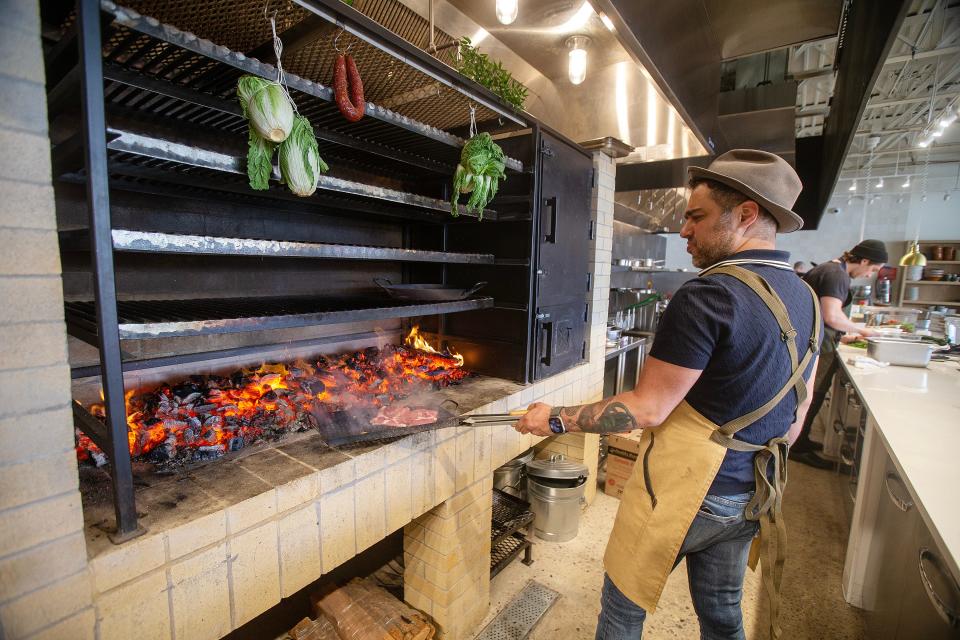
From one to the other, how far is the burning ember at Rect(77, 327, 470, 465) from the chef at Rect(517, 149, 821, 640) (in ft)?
4.06

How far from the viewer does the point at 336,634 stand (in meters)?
2.10

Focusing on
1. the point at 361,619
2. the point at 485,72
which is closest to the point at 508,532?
the point at 361,619

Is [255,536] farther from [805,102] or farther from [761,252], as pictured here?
[805,102]

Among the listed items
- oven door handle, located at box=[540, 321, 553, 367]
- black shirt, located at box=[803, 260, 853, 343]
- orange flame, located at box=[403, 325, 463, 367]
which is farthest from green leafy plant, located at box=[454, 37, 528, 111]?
black shirt, located at box=[803, 260, 853, 343]

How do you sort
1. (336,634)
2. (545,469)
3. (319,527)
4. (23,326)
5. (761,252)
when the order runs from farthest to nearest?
(545,469) → (336,634) → (319,527) → (761,252) → (23,326)

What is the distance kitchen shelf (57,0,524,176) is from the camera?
1.30m

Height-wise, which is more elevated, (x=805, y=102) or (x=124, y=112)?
(x=805, y=102)

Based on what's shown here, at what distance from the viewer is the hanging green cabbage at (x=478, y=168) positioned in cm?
228

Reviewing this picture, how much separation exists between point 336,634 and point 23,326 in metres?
1.90

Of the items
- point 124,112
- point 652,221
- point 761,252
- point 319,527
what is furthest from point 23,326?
point 652,221

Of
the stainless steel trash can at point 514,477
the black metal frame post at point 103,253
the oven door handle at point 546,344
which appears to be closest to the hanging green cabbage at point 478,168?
the oven door handle at point 546,344

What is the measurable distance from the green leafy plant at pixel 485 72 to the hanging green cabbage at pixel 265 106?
1187 mm

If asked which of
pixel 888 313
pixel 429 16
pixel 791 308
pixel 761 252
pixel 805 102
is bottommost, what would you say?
pixel 888 313

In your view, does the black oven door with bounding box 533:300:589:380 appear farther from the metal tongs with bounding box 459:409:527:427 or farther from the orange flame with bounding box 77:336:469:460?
the metal tongs with bounding box 459:409:527:427
